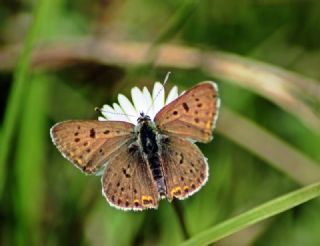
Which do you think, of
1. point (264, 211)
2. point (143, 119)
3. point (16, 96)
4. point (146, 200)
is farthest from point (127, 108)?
point (264, 211)

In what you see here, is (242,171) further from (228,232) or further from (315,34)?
(228,232)

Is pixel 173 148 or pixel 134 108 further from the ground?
pixel 134 108

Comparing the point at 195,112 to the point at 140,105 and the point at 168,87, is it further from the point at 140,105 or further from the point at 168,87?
the point at 168,87

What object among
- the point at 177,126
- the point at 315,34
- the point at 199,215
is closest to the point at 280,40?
the point at 315,34

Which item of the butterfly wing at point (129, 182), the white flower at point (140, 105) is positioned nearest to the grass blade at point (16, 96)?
the white flower at point (140, 105)

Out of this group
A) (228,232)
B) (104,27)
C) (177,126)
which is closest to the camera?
(228,232)

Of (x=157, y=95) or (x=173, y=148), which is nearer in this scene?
(x=173, y=148)

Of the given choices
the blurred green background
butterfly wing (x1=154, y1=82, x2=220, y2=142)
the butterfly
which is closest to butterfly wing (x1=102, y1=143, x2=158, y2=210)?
the butterfly
